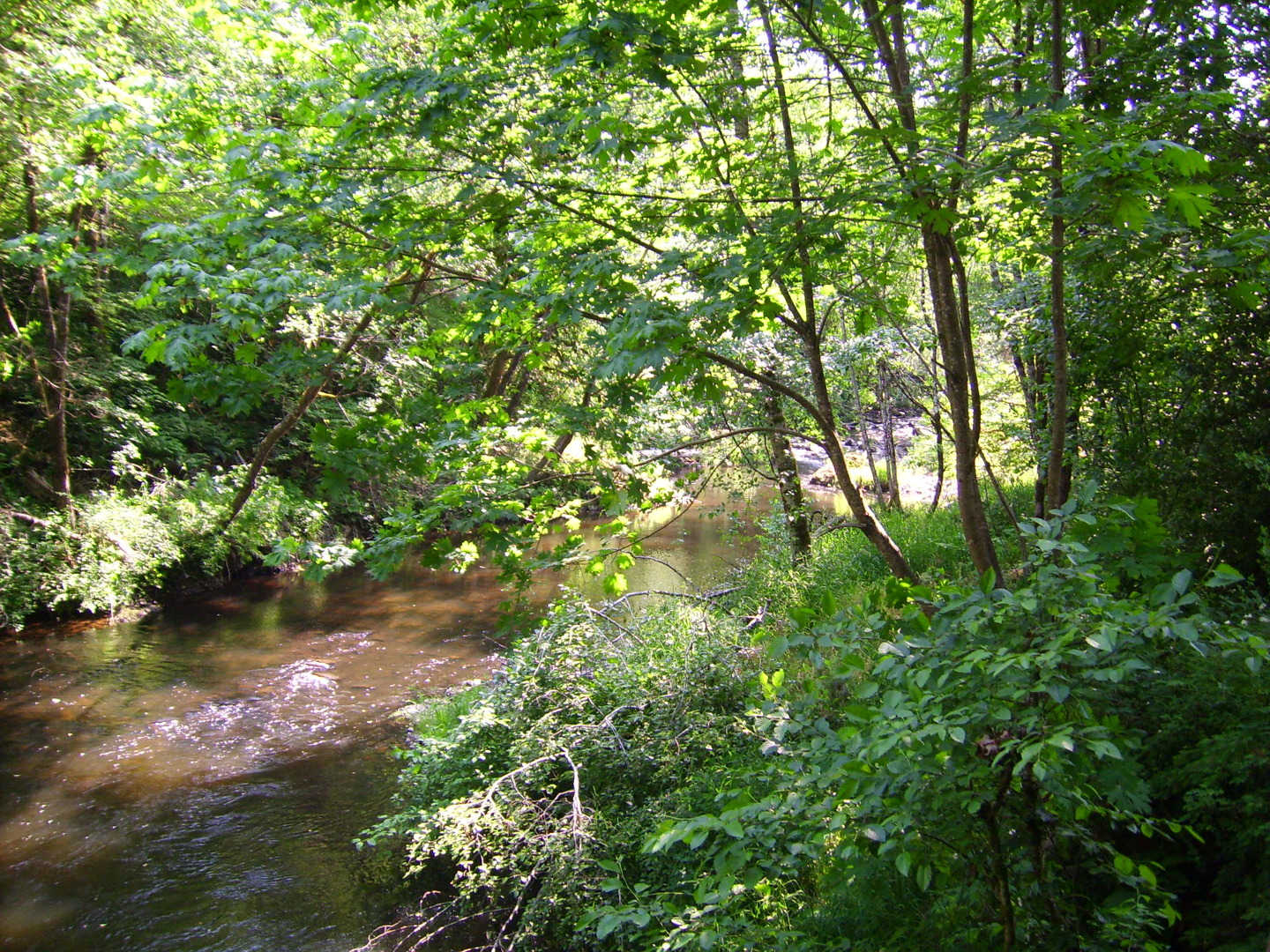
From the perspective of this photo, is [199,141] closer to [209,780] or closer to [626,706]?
[626,706]

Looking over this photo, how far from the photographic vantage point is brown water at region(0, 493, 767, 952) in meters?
5.57

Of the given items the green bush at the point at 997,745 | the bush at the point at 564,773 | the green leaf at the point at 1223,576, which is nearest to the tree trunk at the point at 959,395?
the green bush at the point at 997,745

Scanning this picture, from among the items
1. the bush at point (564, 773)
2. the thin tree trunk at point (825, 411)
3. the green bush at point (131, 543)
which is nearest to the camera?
the thin tree trunk at point (825, 411)

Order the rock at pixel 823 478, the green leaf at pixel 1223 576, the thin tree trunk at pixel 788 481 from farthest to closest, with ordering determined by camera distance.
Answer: the rock at pixel 823 478
the thin tree trunk at pixel 788 481
the green leaf at pixel 1223 576

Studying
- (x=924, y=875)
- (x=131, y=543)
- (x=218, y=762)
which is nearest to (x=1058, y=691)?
(x=924, y=875)

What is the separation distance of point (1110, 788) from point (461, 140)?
3040 millimetres

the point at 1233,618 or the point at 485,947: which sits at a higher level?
the point at 1233,618

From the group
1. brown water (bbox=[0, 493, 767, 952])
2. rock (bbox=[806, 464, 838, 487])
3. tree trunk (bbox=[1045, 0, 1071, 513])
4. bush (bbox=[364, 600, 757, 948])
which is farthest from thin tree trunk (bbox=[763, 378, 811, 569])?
rock (bbox=[806, 464, 838, 487])

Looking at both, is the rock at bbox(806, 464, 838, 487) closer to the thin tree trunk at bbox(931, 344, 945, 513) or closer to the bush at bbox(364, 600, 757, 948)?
the thin tree trunk at bbox(931, 344, 945, 513)

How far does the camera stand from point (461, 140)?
3.12 meters

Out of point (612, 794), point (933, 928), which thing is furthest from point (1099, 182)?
point (612, 794)

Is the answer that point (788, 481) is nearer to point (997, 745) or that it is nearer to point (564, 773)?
point (564, 773)

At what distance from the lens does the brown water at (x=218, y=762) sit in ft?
18.3

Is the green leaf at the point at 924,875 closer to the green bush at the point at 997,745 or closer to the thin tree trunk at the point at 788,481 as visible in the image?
the green bush at the point at 997,745
